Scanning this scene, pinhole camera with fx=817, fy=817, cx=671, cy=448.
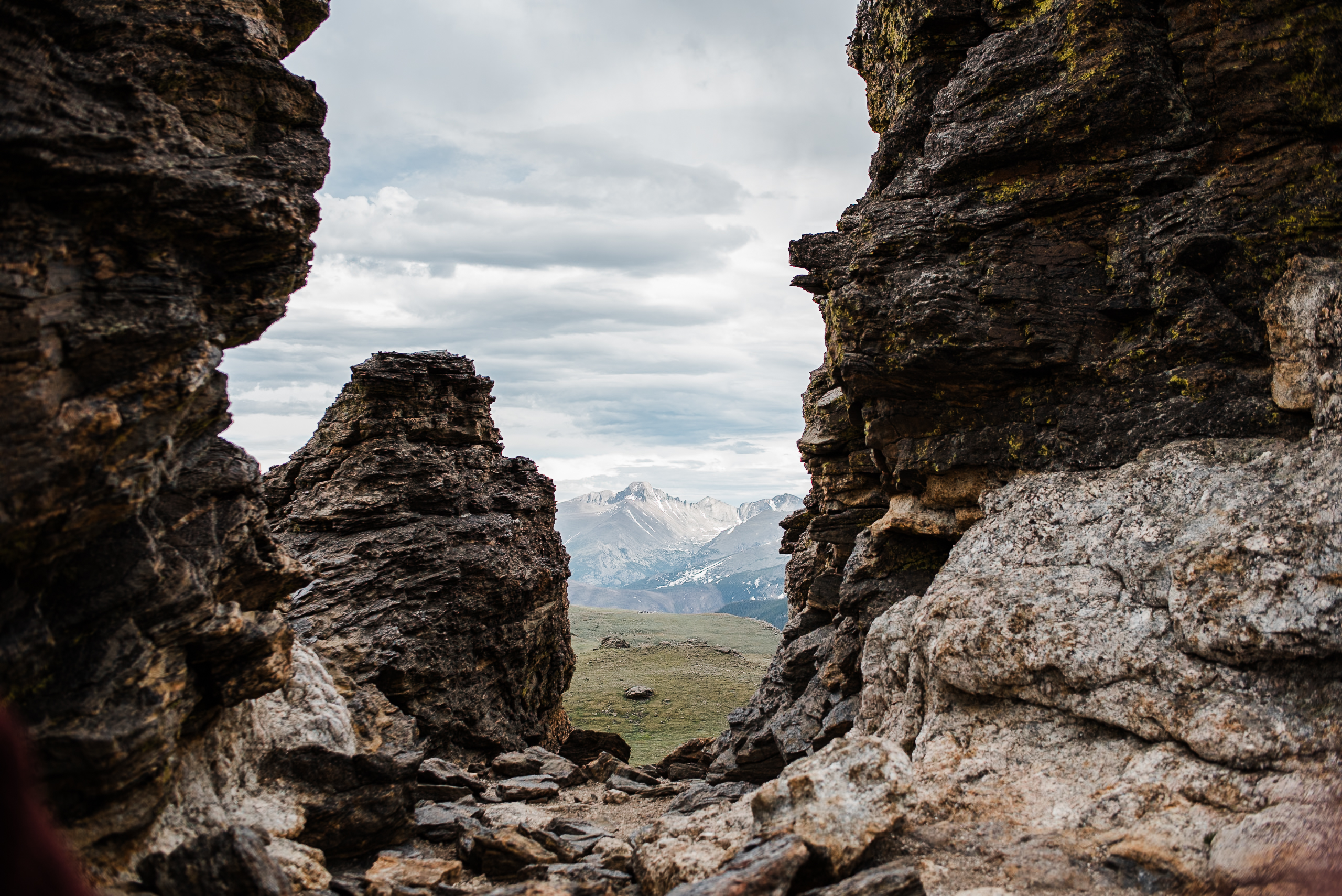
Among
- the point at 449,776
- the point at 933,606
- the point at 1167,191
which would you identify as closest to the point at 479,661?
the point at 449,776

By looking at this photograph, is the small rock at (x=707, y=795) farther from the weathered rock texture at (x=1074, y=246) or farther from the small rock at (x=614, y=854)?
the small rock at (x=614, y=854)

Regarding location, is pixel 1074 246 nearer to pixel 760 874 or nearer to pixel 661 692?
pixel 760 874

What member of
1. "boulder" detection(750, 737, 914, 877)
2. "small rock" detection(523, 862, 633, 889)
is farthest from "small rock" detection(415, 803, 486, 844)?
"boulder" detection(750, 737, 914, 877)

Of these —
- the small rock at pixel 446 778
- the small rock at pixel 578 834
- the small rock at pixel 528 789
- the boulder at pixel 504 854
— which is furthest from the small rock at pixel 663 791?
the boulder at pixel 504 854

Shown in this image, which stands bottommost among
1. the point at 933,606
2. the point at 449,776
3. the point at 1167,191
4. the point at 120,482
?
the point at 449,776

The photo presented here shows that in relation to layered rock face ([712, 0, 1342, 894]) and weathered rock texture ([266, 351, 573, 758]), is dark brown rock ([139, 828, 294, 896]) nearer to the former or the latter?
layered rock face ([712, 0, 1342, 894])

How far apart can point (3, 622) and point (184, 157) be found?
9175 mm

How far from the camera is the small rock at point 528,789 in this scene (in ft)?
105

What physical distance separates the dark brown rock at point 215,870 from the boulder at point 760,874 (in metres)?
7.66

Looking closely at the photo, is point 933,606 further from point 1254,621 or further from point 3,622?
point 3,622

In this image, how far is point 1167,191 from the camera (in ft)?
80.5

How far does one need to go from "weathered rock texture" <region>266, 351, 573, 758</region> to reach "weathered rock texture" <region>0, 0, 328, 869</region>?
63.3 ft

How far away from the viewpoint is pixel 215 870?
15031mm

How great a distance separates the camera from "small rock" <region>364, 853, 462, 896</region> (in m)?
18.9
